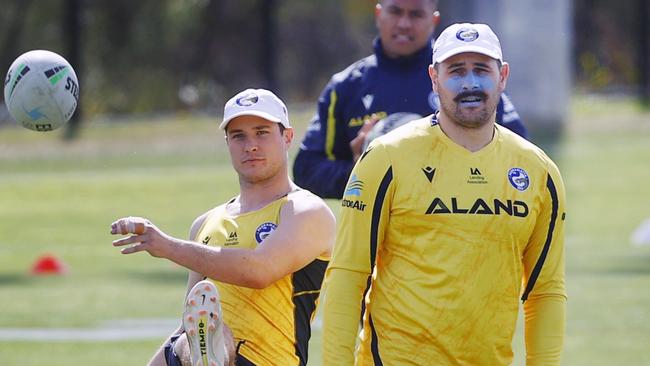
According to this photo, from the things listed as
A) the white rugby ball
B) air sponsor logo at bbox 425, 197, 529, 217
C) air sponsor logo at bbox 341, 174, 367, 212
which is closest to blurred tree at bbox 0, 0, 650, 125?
the white rugby ball

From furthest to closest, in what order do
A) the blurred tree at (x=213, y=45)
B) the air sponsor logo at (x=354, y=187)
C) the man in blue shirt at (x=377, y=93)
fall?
the blurred tree at (x=213, y=45) → the man in blue shirt at (x=377, y=93) → the air sponsor logo at (x=354, y=187)

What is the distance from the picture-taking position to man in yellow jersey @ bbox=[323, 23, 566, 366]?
5.11 meters

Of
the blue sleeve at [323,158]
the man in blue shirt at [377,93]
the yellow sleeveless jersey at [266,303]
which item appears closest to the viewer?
the yellow sleeveless jersey at [266,303]

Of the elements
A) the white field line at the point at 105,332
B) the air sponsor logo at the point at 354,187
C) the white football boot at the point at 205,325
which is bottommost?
the white field line at the point at 105,332

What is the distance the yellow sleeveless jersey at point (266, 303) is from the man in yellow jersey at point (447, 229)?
0.92 metres

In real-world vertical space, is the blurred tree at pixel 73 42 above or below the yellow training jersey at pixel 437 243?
above

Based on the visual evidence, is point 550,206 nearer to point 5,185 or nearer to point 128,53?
point 5,185

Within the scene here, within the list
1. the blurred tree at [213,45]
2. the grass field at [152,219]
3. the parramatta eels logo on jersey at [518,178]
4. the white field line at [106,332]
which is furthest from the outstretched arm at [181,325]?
the blurred tree at [213,45]

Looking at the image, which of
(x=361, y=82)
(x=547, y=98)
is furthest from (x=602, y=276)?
(x=547, y=98)

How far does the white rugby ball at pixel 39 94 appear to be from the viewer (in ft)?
21.4

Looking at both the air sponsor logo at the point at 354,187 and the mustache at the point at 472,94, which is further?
the air sponsor logo at the point at 354,187

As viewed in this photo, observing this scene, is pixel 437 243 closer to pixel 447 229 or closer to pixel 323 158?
pixel 447 229

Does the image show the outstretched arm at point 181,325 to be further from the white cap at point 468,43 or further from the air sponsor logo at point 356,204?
the white cap at point 468,43

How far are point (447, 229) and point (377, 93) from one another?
2402 mm
